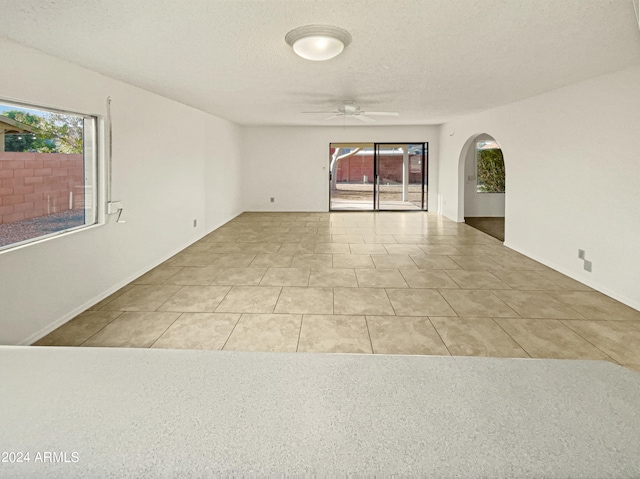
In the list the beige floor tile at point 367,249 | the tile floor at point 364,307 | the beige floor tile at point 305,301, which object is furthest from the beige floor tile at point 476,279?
the beige floor tile at point 305,301

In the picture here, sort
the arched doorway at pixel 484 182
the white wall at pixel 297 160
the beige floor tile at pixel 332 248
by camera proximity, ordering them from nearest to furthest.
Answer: the beige floor tile at pixel 332 248, the arched doorway at pixel 484 182, the white wall at pixel 297 160

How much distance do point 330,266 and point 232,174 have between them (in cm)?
512

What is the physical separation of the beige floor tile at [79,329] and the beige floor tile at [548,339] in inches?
129

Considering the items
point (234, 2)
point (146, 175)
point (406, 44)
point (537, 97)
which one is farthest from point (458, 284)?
point (146, 175)

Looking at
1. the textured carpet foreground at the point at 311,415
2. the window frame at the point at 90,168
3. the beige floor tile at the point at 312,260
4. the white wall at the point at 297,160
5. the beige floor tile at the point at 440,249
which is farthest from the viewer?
the white wall at the point at 297,160

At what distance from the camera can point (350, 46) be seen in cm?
315

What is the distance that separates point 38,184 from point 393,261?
3967mm

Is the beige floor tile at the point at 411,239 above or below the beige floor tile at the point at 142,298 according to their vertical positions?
above

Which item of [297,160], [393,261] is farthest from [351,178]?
[393,261]

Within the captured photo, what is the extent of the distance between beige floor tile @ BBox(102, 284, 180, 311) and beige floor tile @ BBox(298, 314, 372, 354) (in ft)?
4.89

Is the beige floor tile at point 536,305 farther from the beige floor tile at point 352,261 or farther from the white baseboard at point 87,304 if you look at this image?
the white baseboard at point 87,304

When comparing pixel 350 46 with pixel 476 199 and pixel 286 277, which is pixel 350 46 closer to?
pixel 286 277

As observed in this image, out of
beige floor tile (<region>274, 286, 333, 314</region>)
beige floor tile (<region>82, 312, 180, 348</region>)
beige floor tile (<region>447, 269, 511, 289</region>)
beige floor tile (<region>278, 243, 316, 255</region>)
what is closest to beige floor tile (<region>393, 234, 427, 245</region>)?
beige floor tile (<region>278, 243, 316, 255</region>)

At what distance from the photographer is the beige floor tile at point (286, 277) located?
4336 millimetres
